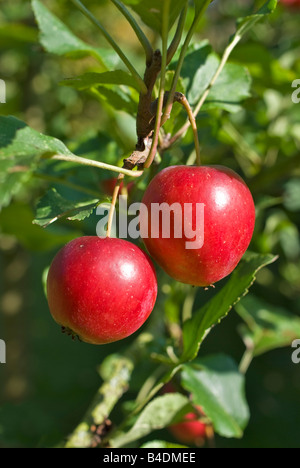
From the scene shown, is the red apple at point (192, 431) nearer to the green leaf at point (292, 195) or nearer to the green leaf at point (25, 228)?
the green leaf at point (25, 228)

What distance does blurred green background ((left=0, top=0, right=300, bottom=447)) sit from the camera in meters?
1.26

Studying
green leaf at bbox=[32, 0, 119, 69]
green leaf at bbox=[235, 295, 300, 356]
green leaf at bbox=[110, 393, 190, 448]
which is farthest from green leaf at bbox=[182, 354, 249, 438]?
green leaf at bbox=[32, 0, 119, 69]

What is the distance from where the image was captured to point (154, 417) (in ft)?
2.99

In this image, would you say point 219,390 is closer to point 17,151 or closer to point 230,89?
point 230,89

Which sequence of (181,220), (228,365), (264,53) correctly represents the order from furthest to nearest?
(264,53) → (228,365) → (181,220)

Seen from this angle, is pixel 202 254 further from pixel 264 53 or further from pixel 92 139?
pixel 264 53

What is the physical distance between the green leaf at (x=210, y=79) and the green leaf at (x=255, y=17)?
101mm

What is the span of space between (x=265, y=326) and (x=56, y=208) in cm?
72

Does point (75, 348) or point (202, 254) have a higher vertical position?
point (202, 254)

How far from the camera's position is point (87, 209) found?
0.66m

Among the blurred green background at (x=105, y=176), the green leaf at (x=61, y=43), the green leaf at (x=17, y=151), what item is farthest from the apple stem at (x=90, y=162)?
the green leaf at (x=61, y=43)
